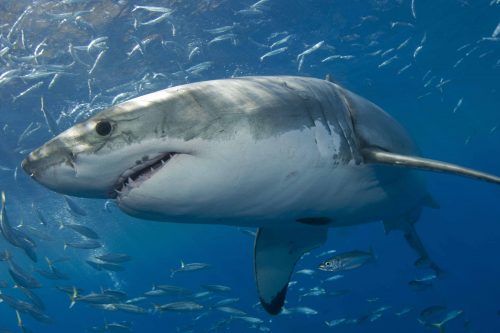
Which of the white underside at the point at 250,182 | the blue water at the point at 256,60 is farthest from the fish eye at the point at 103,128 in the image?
the blue water at the point at 256,60

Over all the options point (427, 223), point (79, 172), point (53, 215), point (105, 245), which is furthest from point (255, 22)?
point (427, 223)

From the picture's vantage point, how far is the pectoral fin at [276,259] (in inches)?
176

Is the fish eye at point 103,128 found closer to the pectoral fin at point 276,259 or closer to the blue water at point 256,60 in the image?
the pectoral fin at point 276,259

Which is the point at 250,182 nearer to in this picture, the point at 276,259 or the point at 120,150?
the point at 120,150

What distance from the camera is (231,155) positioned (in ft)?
7.25

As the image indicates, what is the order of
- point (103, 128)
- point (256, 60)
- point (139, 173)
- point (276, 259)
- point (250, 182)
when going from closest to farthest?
point (103, 128), point (139, 173), point (250, 182), point (276, 259), point (256, 60)

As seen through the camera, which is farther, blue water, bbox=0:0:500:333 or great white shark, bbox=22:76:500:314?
blue water, bbox=0:0:500:333

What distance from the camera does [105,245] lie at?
4425 centimetres

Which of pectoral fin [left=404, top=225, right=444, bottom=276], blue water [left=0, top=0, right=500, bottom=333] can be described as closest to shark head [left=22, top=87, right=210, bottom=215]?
Result: pectoral fin [left=404, top=225, right=444, bottom=276]

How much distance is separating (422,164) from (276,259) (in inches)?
88.0

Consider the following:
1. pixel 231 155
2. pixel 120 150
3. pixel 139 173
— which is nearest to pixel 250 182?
pixel 231 155

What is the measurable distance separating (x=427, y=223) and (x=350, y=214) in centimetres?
7531

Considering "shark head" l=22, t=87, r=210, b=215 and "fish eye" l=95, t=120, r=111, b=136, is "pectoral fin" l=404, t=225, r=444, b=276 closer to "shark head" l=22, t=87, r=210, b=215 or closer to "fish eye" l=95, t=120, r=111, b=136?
"shark head" l=22, t=87, r=210, b=215

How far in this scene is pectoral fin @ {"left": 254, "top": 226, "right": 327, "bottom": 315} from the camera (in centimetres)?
446
